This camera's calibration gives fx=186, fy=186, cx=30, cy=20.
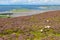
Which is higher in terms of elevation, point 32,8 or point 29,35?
point 29,35

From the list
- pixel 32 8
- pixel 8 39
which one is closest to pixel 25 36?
pixel 8 39

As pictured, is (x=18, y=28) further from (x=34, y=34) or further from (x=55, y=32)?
(x=55, y=32)

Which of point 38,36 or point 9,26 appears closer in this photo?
point 38,36

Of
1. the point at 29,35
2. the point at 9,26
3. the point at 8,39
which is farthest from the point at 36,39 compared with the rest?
the point at 9,26

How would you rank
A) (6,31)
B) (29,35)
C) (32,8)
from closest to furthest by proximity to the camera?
1. (29,35)
2. (6,31)
3. (32,8)

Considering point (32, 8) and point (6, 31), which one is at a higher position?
point (6, 31)

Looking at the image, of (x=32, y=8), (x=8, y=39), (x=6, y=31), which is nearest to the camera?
(x=8, y=39)

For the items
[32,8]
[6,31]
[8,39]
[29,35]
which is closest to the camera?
[8,39]

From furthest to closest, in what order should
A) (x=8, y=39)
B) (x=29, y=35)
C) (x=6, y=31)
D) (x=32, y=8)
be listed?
(x=32, y=8) → (x=6, y=31) → (x=29, y=35) → (x=8, y=39)

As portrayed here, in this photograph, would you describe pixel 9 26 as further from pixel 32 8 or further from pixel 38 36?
pixel 32 8
